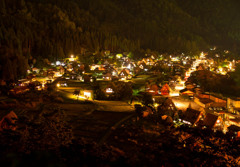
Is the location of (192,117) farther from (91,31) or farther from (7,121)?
(91,31)

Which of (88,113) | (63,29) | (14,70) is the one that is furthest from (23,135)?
(63,29)

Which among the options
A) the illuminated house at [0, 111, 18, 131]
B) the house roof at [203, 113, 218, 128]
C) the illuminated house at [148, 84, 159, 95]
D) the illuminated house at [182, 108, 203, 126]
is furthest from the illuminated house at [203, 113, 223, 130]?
the illuminated house at [0, 111, 18, 131]

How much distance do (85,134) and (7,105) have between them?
23.0 feet

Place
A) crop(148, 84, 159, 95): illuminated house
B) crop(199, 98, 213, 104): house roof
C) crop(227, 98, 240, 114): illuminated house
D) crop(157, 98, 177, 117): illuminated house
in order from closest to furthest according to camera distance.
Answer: crop(157, 98, 177, 117): illuminated house → crop(227, 98, 240, 114): illuminated house → crop(199, 98, 213, 104): house roof → crop(148, 84, 159, 95): illuminated house

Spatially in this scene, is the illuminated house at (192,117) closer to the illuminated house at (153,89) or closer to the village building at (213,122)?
the village building at (213,122)

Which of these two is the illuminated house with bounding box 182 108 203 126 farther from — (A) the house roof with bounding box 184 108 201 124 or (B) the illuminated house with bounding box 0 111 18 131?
(B) the illuminated house with bounding box 0 111 18 131

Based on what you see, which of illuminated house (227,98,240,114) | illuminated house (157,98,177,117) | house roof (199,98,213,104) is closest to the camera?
illuminated house (157,98,177,117)

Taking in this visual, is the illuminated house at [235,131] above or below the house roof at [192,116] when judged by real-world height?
below

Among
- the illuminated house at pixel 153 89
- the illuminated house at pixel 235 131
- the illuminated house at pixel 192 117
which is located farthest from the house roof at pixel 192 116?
the illuminated house at pixel 153 89

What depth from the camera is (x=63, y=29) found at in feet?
179

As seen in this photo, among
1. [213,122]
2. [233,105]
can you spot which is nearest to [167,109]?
[213,122]

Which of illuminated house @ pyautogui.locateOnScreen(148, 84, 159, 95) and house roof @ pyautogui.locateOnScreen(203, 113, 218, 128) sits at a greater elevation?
illuminated house @ pyautogui.locateOnScreen(148, 84, 159, 95)

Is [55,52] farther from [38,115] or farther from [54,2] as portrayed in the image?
[54,2]

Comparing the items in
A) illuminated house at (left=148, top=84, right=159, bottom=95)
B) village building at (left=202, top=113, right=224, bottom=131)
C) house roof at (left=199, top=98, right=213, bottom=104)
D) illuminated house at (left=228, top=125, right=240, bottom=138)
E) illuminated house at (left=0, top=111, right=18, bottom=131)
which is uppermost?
illuminated house at (left=148, top=84, right=159, bottom=95)
